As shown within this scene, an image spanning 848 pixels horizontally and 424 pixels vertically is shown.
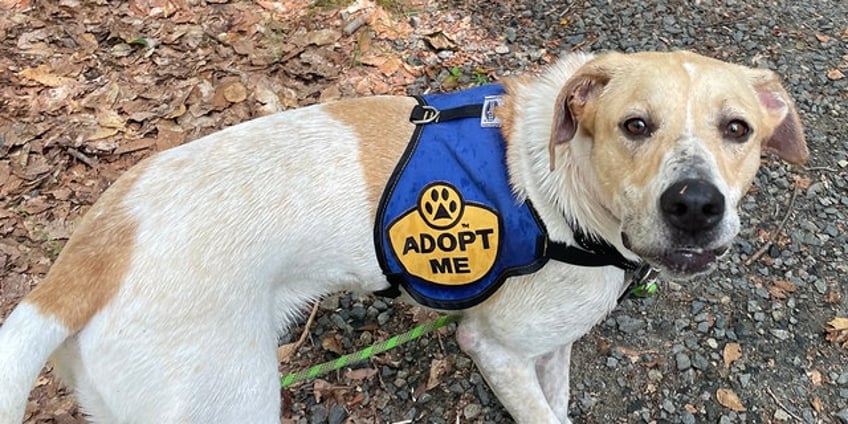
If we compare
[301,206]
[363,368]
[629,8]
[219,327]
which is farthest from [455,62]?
[219,327]

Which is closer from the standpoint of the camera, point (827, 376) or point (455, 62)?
point (827, 376)

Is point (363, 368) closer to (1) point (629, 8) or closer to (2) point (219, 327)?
(2) point (219, 327)

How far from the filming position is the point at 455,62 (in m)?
5.57

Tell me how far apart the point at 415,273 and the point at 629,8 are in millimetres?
4089

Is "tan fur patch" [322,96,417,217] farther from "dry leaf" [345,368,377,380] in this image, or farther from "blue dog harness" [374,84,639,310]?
"dry leaf" [345,368,377,380]

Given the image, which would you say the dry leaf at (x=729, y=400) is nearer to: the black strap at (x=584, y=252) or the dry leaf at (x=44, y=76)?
the black strap at (x=584, y=252)

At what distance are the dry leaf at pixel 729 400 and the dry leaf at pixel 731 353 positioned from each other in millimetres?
162

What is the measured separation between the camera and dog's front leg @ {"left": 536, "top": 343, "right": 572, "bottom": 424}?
3.51 m

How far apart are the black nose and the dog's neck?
14.9 inches

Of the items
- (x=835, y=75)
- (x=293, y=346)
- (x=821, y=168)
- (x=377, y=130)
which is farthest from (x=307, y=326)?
(x=835, y=75)

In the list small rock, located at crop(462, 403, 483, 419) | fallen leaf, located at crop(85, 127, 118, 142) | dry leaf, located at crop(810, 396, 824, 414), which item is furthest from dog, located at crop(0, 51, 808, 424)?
fallen leaf, located at crop(85, 127, 118, 142)

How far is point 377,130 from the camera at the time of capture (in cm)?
303

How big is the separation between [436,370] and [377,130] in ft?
4.85

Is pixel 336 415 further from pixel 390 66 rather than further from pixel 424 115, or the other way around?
pixel 390 66
